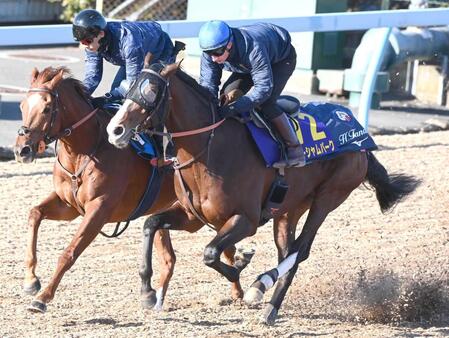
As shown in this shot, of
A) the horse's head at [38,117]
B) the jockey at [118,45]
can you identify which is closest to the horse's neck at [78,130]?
the horse's head at [38,117]

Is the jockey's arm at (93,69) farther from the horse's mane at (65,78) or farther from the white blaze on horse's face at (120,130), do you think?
the white blaze on horse's face at (120,130)

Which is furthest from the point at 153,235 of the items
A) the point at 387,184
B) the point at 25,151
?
the point at 387,184

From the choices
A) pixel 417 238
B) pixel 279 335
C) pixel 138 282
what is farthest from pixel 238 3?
pixel 279 335

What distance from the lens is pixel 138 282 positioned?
744 cm

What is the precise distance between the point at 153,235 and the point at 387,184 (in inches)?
76.2

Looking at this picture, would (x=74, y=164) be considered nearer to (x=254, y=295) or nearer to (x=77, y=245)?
(x=77, y=245)

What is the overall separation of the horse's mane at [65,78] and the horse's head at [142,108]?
0.73m

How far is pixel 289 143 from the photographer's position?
6.77 m

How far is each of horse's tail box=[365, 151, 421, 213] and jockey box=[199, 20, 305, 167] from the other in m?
1.00

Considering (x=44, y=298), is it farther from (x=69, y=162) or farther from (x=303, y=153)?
(x=303, y=153)

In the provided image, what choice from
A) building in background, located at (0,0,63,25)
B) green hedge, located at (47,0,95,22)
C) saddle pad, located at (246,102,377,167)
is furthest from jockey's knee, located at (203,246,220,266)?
building in background, located at (0,0,63,25)

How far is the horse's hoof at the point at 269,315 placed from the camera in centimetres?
651

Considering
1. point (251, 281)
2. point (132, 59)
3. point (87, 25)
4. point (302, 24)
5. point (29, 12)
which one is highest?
point (87, 25)

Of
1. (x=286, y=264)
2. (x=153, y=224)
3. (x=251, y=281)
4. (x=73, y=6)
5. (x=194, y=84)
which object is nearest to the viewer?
(x=194, y=84)
